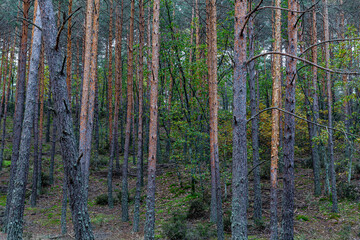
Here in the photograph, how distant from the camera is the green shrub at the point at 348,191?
12.8m

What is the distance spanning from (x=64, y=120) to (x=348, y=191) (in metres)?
14.1

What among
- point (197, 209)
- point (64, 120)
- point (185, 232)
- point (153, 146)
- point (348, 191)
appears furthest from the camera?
point (348, 191)

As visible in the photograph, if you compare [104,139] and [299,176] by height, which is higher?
[104,139]

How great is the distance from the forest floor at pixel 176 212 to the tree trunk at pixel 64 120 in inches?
256

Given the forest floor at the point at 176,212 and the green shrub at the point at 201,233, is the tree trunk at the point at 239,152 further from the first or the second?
the forest floor at the point at 176,212

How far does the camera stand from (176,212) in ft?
40.0

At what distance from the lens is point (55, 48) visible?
390cm

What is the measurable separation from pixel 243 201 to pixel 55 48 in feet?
12.2

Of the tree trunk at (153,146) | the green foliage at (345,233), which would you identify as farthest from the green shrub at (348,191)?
the tree trunk at (153,146)

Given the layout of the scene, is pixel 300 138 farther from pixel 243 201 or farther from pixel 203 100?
pixel 243 201

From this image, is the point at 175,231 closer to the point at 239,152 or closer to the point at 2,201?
the point at 239,152

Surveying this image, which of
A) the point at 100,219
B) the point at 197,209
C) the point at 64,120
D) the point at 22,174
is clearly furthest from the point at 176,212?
the point at 64,120

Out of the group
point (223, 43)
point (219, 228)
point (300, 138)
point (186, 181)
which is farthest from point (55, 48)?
point (300, 138)

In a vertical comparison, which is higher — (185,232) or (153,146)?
(153,146)
